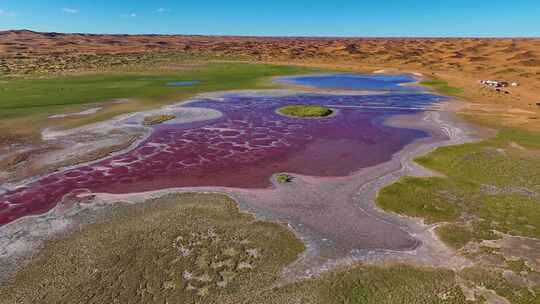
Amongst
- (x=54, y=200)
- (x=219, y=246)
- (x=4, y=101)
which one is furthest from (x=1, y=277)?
(x=4, y=101)

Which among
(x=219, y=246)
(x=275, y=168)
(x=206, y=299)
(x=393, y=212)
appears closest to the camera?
(x=206, y=299)

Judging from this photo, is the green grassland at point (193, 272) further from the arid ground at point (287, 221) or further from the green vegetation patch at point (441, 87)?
the green vegetation patch at point (441, 87)

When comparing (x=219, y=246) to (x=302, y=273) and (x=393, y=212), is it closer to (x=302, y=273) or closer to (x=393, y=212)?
(x=302, y=273)

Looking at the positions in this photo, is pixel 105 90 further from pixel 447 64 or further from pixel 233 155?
pixel 447 64

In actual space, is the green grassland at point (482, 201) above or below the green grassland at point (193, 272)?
above

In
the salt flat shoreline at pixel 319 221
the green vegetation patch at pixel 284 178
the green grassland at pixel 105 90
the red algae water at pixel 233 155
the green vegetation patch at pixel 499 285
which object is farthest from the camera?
the green grassland at pixel 105 90

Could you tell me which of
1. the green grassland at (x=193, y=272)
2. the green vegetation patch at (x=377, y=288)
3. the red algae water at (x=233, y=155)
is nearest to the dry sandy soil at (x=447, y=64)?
the red algae water at (x=233, y=155)
